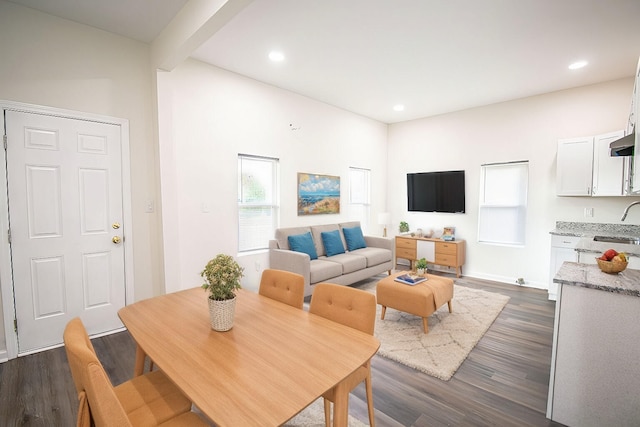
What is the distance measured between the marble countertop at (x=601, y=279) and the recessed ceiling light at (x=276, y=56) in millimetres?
3351

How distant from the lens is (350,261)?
4348 millimetres

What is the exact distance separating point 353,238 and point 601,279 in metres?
3.52

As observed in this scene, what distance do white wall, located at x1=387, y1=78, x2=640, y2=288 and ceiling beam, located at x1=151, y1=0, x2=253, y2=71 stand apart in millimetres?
4669

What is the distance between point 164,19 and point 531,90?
502cm

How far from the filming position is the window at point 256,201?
408 cm

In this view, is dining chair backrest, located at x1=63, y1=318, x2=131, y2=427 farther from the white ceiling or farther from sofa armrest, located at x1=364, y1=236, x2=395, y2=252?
sofa armrest, located at x1=364, y1=236, x2=395, y2=252

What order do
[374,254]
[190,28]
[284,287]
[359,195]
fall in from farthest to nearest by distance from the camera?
[359,195], [374,254], [190,28], [284,287]

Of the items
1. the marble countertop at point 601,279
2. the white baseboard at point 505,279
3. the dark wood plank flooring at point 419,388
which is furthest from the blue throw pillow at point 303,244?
the white baseboard at point 505,279


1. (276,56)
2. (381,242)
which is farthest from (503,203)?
(276,56)

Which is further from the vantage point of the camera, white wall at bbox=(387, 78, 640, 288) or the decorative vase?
white wall at bbox=(387, 78, 640, 288)

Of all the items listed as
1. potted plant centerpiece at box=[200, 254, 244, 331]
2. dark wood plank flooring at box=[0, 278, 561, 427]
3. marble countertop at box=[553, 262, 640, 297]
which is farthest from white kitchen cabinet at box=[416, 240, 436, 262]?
potted plant centerpiece at box=[200, 254, 244, 331]

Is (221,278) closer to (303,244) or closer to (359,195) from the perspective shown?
A: (303,244)

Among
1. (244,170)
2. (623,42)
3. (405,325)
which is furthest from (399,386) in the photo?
(623,42)

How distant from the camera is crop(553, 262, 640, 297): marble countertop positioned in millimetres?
1640
